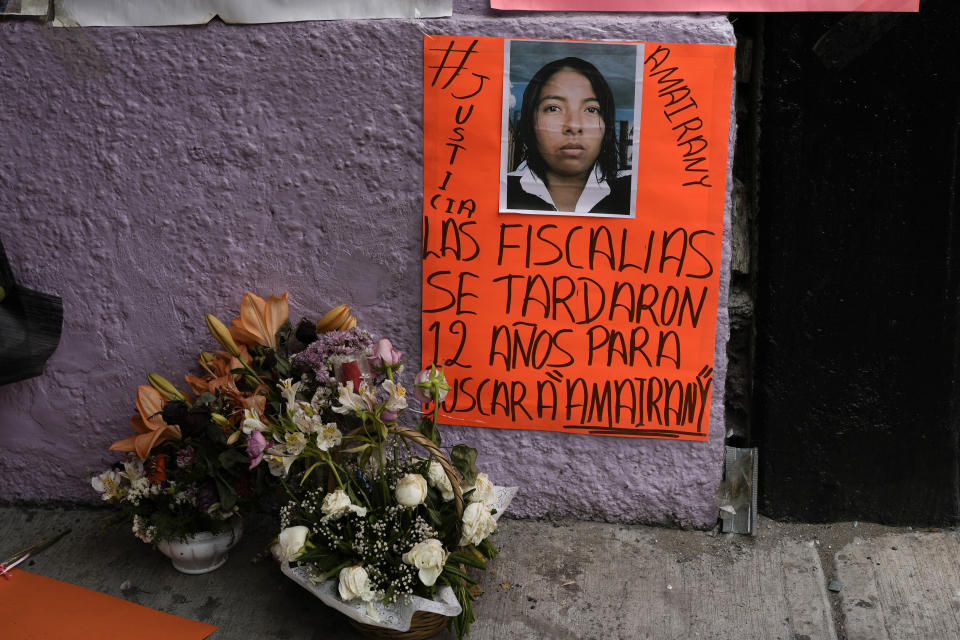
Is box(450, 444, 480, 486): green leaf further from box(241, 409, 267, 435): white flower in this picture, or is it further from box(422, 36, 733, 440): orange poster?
box(241, 409, 267, 435): white flower

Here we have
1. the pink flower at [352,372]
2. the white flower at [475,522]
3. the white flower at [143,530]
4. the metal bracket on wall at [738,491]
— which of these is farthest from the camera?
the metal bracket on wall at [738,491]

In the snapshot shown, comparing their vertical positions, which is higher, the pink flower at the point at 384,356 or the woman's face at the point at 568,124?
the woman's face at the point at 568,124

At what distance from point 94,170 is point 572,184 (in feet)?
4.61

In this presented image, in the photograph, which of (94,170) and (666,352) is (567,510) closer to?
(666,352)

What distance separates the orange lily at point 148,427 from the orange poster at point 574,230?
75 centimetres

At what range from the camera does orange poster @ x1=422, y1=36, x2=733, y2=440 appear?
2.23 meters

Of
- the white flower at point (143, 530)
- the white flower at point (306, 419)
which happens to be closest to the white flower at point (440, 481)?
the white flower at point (306, 419)

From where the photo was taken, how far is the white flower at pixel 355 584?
1.87m

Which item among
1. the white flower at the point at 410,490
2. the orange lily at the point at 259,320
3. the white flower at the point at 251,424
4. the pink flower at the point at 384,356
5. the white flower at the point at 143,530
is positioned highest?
the orange lily at the point at 259,320

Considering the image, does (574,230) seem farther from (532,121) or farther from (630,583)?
(630,583)

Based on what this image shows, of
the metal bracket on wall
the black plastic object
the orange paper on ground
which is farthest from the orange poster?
the black plastic object

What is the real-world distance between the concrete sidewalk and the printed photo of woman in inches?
39.1

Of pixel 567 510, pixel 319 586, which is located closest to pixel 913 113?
pixel 567 510

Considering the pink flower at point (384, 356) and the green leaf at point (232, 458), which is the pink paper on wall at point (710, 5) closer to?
the pink flower at point (384, 356)
